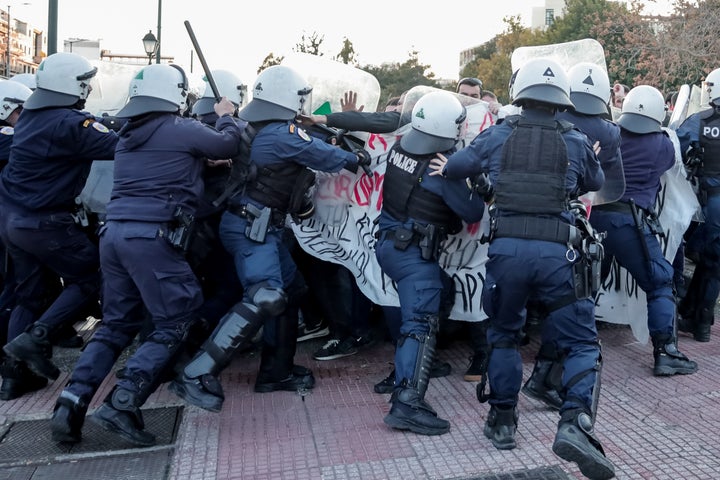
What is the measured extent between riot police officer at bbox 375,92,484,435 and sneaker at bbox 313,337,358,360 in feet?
4.62

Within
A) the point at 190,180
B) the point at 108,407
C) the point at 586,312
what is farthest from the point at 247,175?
the point at 586,312

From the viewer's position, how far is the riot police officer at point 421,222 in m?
4.70

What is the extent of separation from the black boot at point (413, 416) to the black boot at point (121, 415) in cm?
145

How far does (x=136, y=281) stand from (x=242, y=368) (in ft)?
5.50

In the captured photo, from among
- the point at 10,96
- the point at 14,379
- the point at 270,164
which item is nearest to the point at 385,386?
the point at 270,164

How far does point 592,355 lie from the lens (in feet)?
13.6

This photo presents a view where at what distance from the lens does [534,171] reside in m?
4.14

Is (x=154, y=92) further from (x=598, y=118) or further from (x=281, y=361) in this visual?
(x=598, y=118)

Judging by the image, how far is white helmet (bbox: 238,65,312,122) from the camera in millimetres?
5113

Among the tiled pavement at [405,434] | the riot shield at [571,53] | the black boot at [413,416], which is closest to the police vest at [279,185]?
the tiled pavement at [405,434]

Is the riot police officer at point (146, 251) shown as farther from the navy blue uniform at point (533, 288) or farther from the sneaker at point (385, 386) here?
the navy blue uniform at point (533, 288)

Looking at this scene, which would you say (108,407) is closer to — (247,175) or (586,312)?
(247,175)

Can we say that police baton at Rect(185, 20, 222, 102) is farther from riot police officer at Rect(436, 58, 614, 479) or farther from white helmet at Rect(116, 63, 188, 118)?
riot police officer at Rect(436, 58, 614, 479)

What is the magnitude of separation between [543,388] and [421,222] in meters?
1.29
